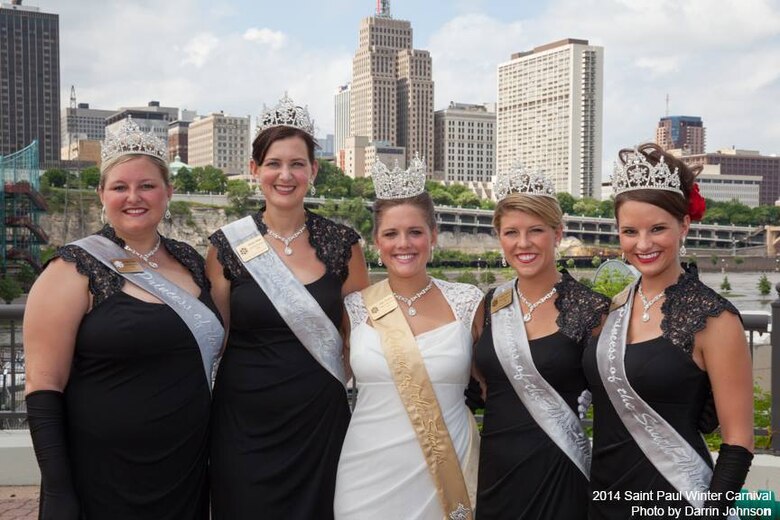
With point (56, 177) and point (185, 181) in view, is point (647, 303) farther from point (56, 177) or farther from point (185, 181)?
point (185, 181)

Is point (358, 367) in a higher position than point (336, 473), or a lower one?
higher

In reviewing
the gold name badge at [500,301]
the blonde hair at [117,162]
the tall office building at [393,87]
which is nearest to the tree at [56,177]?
the tall office building at [393,87]

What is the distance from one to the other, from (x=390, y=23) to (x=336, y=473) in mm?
124357

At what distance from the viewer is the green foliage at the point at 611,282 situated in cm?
599

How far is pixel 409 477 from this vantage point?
9.86 ft

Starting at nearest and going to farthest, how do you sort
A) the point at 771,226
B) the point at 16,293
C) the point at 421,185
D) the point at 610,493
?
the point at 610,493 < the point at 421,185 < the point at 16,293 < the point at 771,226

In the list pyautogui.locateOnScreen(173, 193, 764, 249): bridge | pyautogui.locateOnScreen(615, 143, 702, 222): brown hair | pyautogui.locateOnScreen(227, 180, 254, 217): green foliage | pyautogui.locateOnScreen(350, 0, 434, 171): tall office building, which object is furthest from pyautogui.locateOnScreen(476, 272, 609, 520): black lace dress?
pyautogui.locateOnScreen(350, 0, 434, 171): tall office building

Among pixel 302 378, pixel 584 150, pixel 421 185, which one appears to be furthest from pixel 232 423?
pixel 584 150

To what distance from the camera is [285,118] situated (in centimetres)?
334

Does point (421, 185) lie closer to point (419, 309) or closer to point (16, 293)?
point (419, 309)

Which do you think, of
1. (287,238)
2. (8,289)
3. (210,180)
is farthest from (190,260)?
(210,180)

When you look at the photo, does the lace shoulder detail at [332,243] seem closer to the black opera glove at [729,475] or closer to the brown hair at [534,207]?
the brown hair at [534,207]

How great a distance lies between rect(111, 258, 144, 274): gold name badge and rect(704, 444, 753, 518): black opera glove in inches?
74.6

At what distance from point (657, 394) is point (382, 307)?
1.02 m
